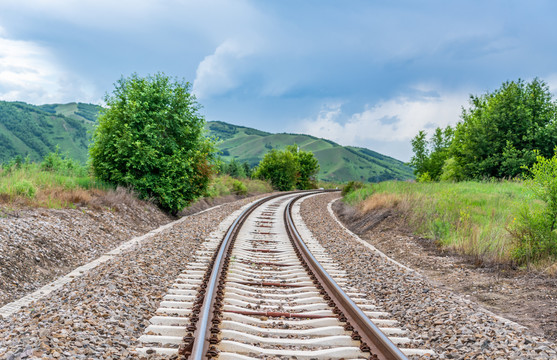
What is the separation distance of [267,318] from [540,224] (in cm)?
629

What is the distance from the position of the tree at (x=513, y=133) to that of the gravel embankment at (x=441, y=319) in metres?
25.8

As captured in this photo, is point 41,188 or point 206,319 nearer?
point 206,319

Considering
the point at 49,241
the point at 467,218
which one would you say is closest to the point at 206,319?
the point at 49,241

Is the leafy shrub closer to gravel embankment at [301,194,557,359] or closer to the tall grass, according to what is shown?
the tall grass

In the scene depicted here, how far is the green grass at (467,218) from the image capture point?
8508 mm

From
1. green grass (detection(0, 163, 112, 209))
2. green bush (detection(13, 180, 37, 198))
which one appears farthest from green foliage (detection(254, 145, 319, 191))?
green bush (detection(13, 180, 37, 198))

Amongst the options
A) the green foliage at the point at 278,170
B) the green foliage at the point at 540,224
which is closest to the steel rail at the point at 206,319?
the green foliage at the point at 540,224

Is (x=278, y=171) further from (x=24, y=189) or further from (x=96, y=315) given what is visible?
(x=96, y=315)

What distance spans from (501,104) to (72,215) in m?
32.4

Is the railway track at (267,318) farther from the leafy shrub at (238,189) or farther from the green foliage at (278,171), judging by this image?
the green foliage at (278,171)

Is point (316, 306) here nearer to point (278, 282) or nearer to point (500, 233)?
point (278, 282)

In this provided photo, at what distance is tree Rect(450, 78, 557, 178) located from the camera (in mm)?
28625

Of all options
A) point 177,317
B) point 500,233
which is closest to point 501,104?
point 500,233

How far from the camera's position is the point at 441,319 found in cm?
506
